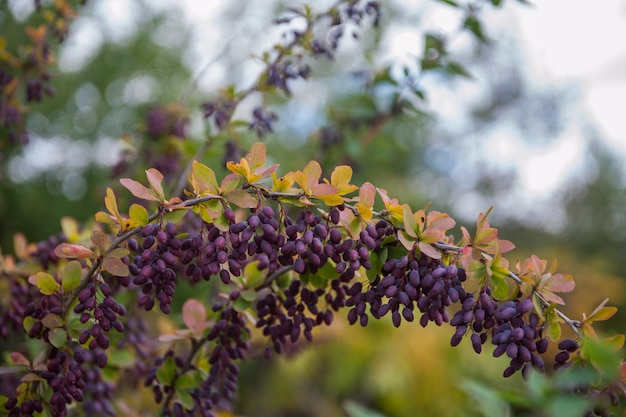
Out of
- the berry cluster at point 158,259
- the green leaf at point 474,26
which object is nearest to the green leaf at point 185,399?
the berry cluster at point 158,259

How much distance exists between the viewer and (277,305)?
99 centimetres

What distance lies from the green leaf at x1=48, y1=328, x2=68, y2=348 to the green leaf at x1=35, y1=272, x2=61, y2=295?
2.4 inches

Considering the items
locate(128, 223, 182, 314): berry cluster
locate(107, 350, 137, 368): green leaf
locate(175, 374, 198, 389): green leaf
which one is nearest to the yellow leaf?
locate(128, 223, 182, 314): berry cluster

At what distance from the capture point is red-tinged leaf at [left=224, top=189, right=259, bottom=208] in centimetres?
77

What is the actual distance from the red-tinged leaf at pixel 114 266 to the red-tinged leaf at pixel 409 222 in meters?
0.40

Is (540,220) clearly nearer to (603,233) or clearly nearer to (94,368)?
(603,233)

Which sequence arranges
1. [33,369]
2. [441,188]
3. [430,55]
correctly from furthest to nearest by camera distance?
[441,188], [430,55], [33,369]

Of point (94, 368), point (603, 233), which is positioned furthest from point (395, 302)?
point (603, 233)

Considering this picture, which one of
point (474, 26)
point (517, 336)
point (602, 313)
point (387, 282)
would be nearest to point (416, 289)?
point (387, 282)

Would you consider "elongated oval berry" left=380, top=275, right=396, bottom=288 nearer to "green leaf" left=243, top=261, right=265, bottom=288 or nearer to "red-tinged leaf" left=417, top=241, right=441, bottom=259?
"red-tinged leaf" left=417, top=241, right=441, bottom=259

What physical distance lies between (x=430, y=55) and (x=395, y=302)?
102 cm

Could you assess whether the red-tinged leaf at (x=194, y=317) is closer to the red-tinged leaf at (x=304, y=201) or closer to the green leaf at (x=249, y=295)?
the green leaf at (x=249, y=295)

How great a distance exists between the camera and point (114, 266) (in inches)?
31.9

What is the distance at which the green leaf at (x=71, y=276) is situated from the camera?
864 mm
